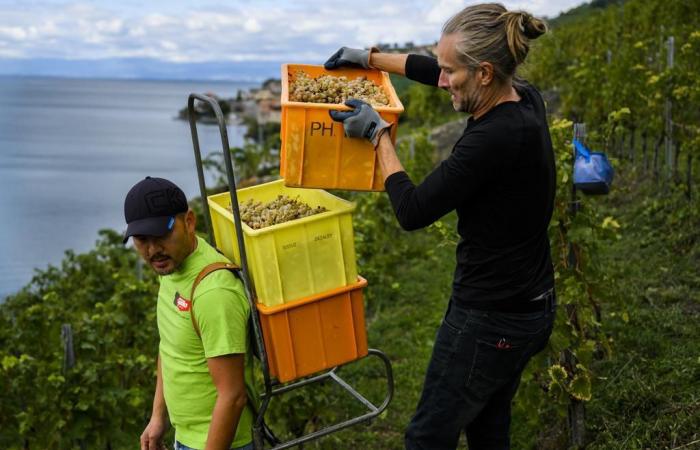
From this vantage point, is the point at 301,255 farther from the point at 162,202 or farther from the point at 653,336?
the point at 653,336

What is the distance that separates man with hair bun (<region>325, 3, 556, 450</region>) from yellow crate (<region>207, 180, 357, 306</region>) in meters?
0.30

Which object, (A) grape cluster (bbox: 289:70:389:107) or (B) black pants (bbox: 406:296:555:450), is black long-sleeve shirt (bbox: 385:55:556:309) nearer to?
(B) black pants (bbox: 406:296:555:450)

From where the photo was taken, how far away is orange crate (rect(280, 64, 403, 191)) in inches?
109

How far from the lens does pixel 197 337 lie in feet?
8.66

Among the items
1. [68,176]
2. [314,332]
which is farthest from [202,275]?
[68,176]

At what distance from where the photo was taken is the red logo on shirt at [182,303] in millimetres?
2613

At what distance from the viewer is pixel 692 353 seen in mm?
4684

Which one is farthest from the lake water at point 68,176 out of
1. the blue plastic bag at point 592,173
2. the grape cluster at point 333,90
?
the blue plastic bag at point 592,173

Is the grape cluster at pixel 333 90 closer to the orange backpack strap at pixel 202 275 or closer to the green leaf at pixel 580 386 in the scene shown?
the orange backpack strap at pixel 202 275

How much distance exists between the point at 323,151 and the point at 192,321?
0.75 m

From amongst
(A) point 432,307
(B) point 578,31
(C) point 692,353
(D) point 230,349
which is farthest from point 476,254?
(B) point 578,31

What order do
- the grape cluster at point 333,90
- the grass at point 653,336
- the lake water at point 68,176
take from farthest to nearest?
the lake water at point 68,176
the grass at point 653,336
the grape cluster at point 333,90

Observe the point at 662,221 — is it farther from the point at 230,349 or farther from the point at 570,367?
the point at 230,349

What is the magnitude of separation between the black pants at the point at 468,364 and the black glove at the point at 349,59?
1084mm
